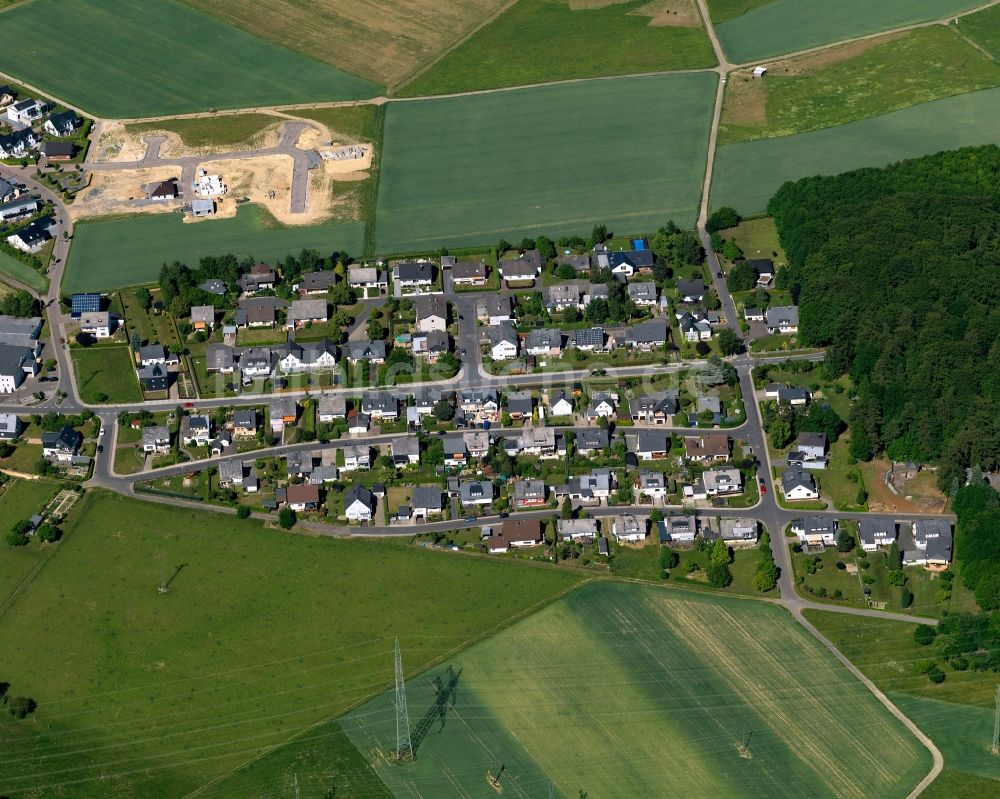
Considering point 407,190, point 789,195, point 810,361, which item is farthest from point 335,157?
point 810,361

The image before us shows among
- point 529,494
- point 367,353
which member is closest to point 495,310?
point 367,353

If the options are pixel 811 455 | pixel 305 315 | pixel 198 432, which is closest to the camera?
pixel 811 455

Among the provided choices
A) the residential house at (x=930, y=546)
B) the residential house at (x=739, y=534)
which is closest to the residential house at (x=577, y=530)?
the residential house at (x=739, y=534)

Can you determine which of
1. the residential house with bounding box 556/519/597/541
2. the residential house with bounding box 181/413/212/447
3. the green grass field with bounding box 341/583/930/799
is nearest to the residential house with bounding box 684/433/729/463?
the residential house with bounding box 556/519/597/541

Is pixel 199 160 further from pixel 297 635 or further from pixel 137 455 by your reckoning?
pixel 297 635

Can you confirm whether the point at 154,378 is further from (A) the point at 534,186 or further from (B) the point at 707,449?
(B) the point at 707,449

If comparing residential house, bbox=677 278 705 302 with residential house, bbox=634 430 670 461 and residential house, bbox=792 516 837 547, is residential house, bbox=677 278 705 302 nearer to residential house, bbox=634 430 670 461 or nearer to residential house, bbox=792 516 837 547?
residential house, bbox=634 430 670 461
